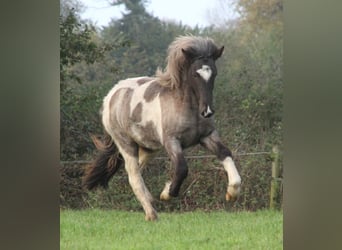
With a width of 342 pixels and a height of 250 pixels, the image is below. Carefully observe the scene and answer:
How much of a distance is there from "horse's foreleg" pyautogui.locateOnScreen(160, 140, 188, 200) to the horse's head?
295mm

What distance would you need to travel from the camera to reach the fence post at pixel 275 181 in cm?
433

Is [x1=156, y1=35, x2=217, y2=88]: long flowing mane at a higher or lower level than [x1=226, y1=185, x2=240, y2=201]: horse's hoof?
higher

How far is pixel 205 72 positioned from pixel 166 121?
0.43m

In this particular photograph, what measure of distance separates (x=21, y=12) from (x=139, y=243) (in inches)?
68.4

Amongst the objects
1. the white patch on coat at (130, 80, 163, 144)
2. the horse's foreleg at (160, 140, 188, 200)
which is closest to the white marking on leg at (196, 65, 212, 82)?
the white patch on coat at (130, 80, 163, 144)

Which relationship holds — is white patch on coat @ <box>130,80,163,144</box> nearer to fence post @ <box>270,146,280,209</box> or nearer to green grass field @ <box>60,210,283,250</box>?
green grass field @ <box>60,210,283,250</box>

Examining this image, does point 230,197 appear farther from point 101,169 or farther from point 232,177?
point 101,169

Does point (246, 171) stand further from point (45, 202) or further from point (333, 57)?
point (45, 202)

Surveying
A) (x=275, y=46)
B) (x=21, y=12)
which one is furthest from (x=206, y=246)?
(x=21, y=12)

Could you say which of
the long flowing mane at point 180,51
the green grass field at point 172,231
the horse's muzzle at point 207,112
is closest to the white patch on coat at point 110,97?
the long flowing mane at point 180,51

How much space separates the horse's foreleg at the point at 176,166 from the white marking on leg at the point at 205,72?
1.57 ft

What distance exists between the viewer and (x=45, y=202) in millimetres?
4230

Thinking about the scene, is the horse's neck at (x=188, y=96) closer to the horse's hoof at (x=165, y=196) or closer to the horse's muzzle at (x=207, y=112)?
the horse's muzzle at (x=207, y=112)

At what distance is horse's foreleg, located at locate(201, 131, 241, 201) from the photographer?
4328mm
